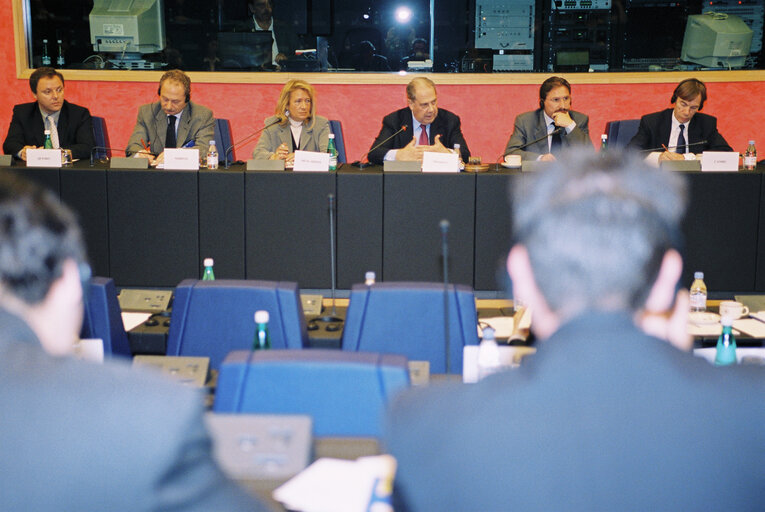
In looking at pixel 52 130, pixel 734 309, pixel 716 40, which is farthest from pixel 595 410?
pixel 716 40

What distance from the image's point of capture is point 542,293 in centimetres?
95

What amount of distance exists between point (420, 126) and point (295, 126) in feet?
2.48

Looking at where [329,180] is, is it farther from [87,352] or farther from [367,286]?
[87,352]

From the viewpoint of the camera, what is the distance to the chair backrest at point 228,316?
7.46 ft

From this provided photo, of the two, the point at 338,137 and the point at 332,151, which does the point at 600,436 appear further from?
the point at 338,137

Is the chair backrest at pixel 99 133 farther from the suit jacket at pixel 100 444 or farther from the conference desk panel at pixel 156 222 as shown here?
the suit jacket at pixel 100 444

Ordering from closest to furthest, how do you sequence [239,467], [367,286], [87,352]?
1. [239,467]
2. [87,352]
3. [367,286]

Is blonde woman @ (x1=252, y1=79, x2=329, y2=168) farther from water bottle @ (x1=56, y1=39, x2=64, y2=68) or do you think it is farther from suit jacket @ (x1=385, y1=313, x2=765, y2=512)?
suit jacket @ (x1=385, y1=313, x2=765, y2=512)

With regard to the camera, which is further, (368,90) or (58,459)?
(368,90)

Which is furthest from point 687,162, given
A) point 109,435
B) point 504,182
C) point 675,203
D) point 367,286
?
point 109,435

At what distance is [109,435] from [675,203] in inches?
25.7

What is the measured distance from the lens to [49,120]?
5230 millimetres

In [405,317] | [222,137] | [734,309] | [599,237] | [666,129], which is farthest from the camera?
[222,137]

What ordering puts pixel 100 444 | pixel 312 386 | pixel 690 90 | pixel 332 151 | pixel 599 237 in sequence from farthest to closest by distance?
pixel 332 151 → pixel 690 90 → pixel 312 386 → pixel 599 237 → pixel 100 444
